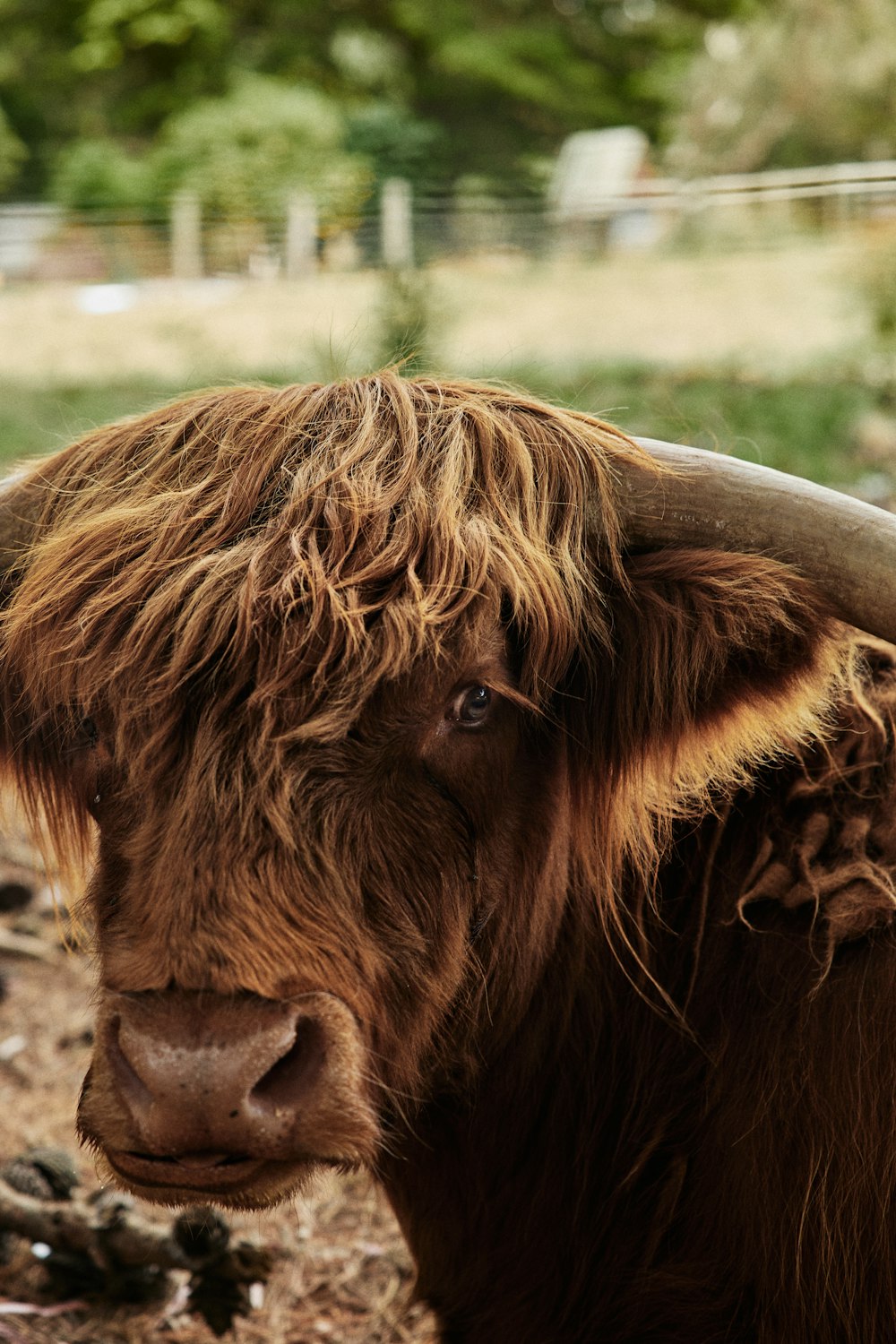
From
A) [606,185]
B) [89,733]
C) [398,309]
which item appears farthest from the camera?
[606,185]

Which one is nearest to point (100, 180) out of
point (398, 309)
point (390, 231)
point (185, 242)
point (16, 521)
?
point (185, 242)

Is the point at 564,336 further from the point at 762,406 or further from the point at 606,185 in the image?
the point at 606,185

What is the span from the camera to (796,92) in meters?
21.9

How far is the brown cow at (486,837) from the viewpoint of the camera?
1.88 metres

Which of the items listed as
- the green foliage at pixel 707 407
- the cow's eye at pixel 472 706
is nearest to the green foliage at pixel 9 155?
the green foliage at pixel 707 407

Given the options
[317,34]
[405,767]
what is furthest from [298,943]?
[317,34]

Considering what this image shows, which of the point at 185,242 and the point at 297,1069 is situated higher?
the point at 185,242

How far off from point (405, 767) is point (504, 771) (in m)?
0.21

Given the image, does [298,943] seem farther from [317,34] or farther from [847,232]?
[317,34]

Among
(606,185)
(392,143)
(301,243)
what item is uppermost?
(392,143)

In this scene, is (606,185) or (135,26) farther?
(135,26)

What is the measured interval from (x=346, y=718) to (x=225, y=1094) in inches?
21.6

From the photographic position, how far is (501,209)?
17.4 meters

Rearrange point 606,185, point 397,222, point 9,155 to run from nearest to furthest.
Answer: point 397,222
point 606,185
point 9,155
